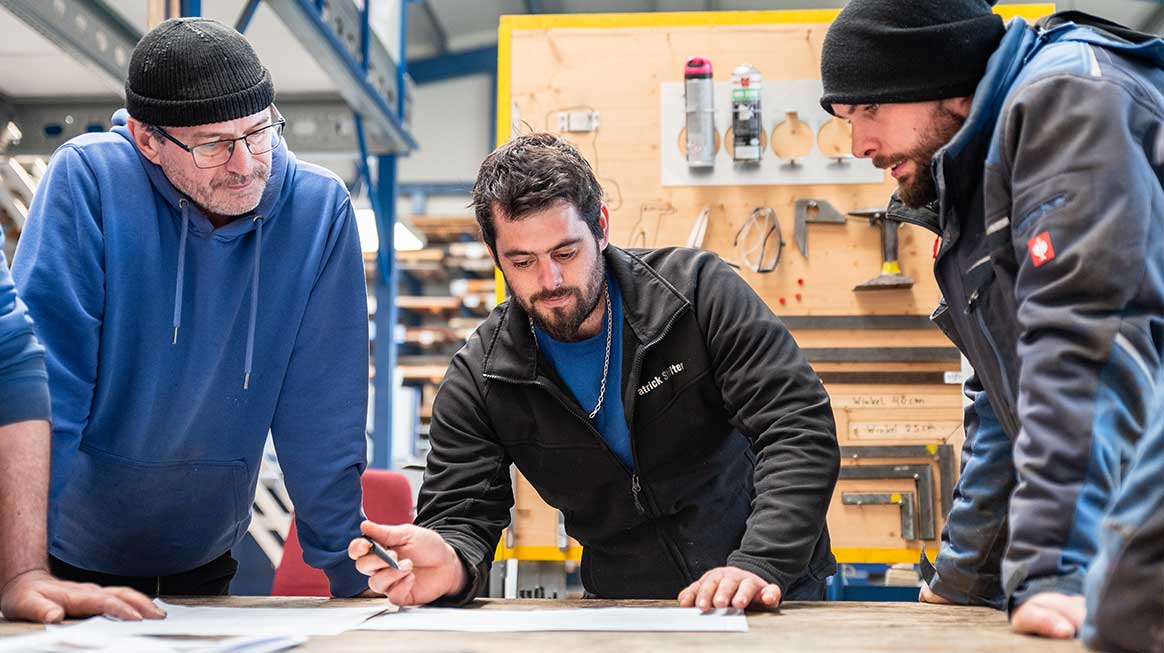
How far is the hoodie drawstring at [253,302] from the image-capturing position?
1783mm

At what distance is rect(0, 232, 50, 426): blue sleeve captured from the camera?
1.40 m

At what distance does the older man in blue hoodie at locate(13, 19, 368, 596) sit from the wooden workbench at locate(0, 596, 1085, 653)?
503 millimetres

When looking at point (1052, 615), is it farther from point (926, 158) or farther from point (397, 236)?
point (397, 236)

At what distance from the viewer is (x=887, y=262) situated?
3111 millimetres

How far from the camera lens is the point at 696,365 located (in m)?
1.81

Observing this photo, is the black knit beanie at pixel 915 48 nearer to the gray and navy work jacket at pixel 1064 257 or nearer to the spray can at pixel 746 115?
the gray and navy work jacket at pixel 1064 257

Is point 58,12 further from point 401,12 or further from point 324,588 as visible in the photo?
point 401,12

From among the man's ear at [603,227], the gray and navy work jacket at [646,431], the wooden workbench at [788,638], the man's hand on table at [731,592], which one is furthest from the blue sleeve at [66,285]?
the man's hand on table at [731,592]

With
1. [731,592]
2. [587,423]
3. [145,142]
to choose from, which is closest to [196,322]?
[145,142]

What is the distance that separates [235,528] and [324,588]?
782mm

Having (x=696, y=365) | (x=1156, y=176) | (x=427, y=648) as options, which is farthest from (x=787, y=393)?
(x=427, y=648)

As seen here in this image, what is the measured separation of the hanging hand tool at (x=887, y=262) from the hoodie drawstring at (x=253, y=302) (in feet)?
6.39

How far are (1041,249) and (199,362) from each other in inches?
53.7

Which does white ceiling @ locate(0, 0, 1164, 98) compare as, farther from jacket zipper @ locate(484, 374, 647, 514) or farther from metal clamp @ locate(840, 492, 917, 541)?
metal clamp @ locate(840, 492, 917, 541)
